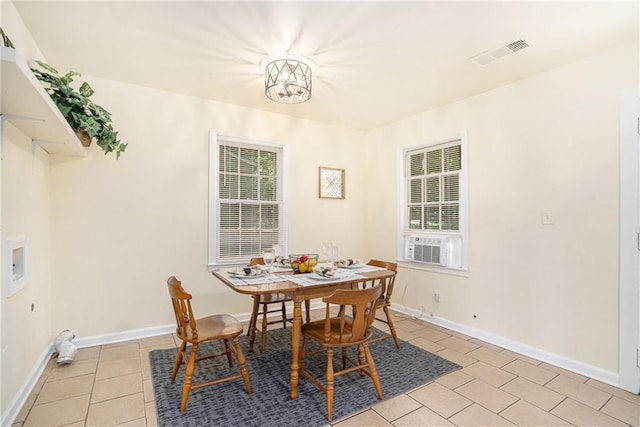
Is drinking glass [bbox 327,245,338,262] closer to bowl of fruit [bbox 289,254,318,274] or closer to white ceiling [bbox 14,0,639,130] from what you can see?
bowl of fruit [bbox 289,254,318,274]

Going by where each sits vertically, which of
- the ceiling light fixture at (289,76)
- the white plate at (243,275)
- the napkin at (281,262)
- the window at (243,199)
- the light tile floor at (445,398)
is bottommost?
the light tile floor at (445,398)

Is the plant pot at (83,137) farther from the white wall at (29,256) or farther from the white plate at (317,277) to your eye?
the white plate at (317,277)

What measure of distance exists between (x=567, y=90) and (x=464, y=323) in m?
2.43

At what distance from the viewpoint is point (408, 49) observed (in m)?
2.55

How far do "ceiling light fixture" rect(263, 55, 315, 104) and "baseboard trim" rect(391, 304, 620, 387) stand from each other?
9.46 ft

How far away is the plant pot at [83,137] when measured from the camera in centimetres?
257

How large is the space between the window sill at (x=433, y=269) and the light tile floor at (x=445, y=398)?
0.88m

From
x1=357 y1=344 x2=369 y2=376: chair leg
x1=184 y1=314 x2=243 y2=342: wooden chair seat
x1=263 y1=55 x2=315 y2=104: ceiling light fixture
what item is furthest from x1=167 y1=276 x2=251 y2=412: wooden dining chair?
x1=263 y1=55 x2=315 y2=104: ceiling light fixture

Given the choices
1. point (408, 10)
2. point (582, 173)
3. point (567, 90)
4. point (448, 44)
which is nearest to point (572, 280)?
point (582, 173)

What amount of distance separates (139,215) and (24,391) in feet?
5.41

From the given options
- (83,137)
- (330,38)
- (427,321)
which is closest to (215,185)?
(83,137)

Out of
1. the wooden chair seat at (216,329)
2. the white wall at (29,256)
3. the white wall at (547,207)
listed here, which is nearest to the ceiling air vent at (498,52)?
the white wall at (547,207)

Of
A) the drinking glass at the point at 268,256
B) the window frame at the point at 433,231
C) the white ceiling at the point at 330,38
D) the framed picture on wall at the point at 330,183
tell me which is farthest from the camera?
the framed picture on wall at the point at 330,183

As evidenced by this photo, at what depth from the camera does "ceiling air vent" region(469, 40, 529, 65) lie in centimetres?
246
